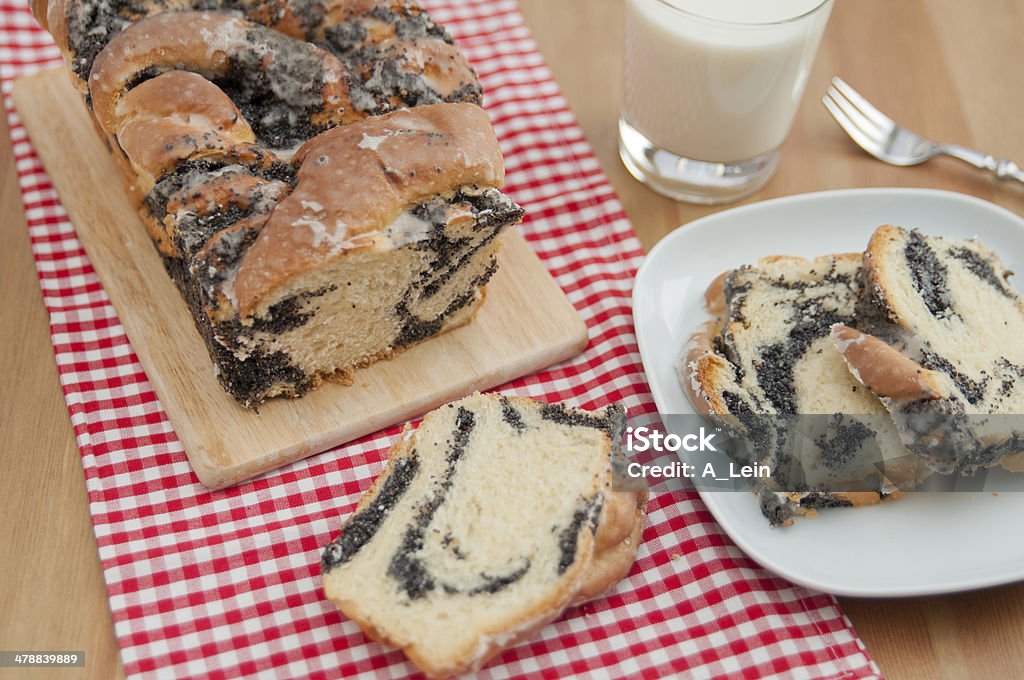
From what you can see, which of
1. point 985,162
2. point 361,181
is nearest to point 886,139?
point 985,162

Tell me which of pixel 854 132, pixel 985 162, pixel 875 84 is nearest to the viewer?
pixel 985 162

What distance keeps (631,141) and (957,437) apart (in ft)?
5.28

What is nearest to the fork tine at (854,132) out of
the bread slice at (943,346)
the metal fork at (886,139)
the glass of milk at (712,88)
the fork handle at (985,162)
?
the metal fork at (886,139)

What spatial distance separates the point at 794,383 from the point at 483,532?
0.94 m

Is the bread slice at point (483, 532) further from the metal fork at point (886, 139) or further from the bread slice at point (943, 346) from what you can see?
the metal fork at point (886, 139)

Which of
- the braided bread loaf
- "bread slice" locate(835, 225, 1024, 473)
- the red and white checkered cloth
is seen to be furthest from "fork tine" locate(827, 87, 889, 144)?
the braided bread loaf

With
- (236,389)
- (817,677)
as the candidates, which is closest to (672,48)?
(236,389)

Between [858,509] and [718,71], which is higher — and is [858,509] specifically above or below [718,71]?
below

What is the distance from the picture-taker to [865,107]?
3.84 m

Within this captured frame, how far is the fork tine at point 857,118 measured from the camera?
3801 millimetres

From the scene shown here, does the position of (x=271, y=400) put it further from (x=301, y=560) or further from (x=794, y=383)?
(x=794, y=383)

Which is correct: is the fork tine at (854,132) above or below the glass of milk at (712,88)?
below

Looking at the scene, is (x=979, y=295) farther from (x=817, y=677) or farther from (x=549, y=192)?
(x=549, y=192)

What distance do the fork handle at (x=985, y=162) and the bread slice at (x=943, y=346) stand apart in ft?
2.44
